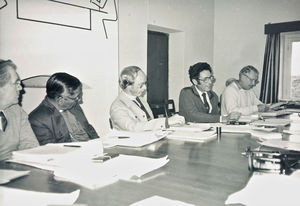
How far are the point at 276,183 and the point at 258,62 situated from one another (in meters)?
4.51

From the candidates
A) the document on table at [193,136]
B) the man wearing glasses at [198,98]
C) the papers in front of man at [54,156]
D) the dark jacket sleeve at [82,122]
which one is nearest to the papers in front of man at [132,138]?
the document on table at [193,136]

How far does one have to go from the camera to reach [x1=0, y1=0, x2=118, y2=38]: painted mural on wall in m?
2.50

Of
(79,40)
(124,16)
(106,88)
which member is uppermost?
(124,16)

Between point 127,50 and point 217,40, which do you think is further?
point 217,40

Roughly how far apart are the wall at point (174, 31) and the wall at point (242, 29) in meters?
0.18

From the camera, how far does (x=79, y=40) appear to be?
9.79 feet

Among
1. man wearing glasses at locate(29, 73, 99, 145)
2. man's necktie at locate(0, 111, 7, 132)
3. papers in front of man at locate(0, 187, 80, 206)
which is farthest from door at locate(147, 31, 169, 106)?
papers in front of man at locate(0, 187, 80, 206)

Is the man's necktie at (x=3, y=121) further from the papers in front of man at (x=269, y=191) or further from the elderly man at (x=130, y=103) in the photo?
the papers in front of man at (x=269, y=191)

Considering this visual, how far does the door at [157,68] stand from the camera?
4.50m

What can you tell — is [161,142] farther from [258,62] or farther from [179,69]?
[258,62]

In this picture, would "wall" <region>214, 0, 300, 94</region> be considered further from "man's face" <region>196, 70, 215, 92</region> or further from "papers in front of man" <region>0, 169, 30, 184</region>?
"papers in front of man" <region>0, 169, 30, 184</region>

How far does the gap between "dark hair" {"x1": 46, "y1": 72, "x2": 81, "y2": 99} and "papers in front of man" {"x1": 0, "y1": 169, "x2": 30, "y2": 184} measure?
109 cm

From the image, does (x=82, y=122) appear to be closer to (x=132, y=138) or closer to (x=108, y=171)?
(x=132, y=138)

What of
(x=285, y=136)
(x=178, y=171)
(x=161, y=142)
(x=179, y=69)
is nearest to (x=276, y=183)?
(x=178, y=171)
